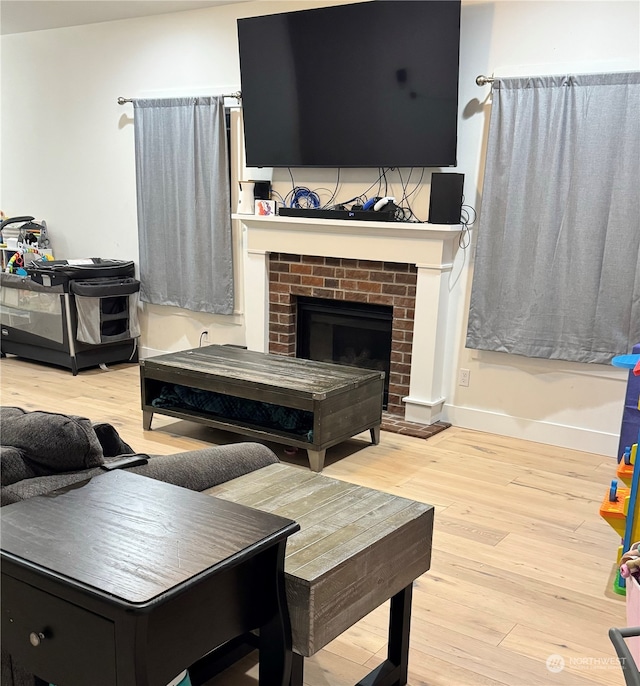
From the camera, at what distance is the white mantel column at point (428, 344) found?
13.1 ft

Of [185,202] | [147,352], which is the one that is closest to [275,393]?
[185,202]

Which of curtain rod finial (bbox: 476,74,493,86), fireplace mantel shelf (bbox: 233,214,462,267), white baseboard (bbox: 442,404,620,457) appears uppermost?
curtain rod finial (bbox: 476,74,493,86)

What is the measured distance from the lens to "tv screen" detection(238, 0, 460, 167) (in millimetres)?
3760

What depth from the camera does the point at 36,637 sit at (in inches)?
49.4

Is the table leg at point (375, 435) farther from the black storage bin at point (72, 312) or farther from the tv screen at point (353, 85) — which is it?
the black storage bin at point (72, 312)

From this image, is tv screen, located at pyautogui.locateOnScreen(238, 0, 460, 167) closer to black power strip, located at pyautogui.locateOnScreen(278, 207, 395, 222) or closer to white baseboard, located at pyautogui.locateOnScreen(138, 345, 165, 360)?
black power strip, located at pyautogui.locateOnScreen(278, 207, 395, 222)

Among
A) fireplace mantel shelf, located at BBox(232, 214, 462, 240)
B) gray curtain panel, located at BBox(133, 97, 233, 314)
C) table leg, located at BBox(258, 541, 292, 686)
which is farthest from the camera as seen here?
gray curtain panel, located at BBox(133, 97, 233, 314)

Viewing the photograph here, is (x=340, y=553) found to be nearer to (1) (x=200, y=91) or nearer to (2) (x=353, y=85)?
(2) (x=353, y=85)

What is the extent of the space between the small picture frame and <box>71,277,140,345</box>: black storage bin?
50.9 inches

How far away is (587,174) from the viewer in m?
3.54

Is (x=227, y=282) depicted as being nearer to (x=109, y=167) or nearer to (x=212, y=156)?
(x=212, y=156)

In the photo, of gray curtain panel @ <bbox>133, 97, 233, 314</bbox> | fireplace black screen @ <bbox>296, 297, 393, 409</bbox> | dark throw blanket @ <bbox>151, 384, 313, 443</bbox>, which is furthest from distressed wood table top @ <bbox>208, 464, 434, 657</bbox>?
gray curtain panel @ <bbox>133, 97, 233, 314</bbox>

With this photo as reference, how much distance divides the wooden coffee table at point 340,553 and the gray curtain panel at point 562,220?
2.12 m

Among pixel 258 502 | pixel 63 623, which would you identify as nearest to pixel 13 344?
pixel 258 502
